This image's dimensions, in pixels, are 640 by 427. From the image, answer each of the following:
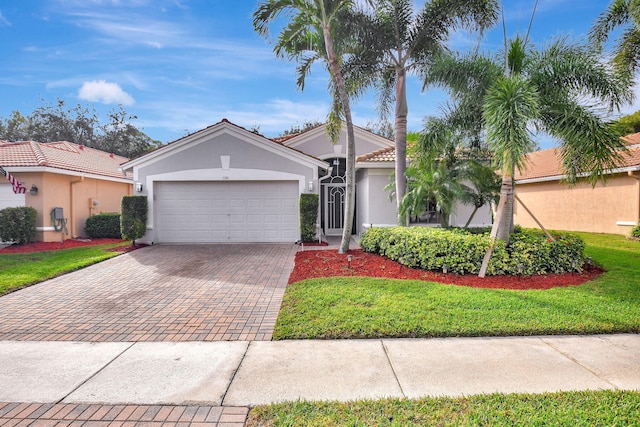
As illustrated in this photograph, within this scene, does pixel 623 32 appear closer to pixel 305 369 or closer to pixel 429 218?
pixel 429 218

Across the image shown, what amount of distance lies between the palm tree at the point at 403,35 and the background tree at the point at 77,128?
30.8 m

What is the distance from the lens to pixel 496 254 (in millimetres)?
7809

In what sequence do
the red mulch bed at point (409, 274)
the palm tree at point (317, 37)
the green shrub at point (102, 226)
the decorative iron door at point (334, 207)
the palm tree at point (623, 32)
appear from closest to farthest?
1. the red mulch bed at point (409, 274)
2. the palm tree at point (317, 37)
3. the palm tree at point (623, 32)
4. the green shrub at point (102, 226)
5. the decorative iron door at point (334, 207)

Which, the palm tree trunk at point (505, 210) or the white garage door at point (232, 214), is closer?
the palm tree trunk at point (505, 210)

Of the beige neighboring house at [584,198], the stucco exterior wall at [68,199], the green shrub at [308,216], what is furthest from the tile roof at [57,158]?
the beige neighboring house at [584,198]

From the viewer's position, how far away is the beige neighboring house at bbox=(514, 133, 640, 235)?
1490 centimetres

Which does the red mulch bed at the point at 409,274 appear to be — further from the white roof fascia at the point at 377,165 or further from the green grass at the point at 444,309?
the white roof fascia at the point at 377,165

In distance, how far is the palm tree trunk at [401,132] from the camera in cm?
1102

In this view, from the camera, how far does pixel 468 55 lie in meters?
9.34

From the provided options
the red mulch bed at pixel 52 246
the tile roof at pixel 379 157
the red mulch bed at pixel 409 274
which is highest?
the tile roof at pixel 379 157

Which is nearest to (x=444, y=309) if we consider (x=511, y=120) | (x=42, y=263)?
(x=511, y=120)

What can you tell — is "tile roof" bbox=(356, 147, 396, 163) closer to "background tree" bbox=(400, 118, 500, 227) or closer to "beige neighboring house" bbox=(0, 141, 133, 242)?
"background tree" bbox=(400, 118, 500, 227)

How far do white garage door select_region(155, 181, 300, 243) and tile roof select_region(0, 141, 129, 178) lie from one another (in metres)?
3.04

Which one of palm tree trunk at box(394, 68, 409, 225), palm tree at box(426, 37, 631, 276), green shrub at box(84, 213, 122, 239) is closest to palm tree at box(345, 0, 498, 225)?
palm tree trunk at box(394, 68, 409, 225)
